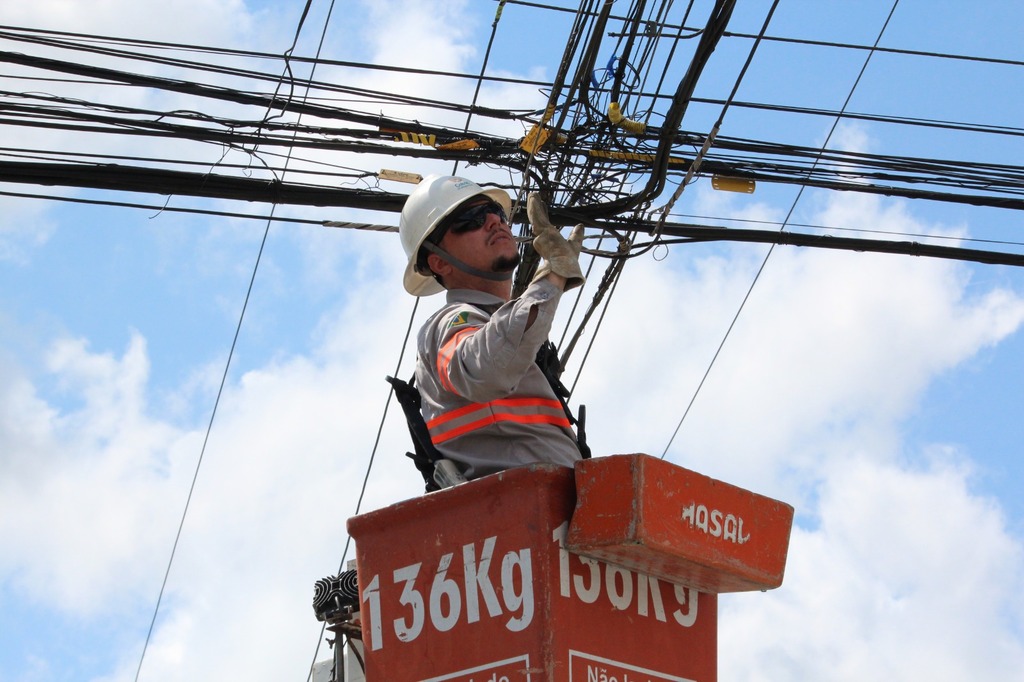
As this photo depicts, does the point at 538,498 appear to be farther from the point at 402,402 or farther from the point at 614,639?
the point at 402,402

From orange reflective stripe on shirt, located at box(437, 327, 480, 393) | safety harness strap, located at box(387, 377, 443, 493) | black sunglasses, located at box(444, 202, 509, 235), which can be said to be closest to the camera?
orange reflective stripe on shirt, located at box(437, 327, 480, 393)

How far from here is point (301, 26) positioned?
7.07 m

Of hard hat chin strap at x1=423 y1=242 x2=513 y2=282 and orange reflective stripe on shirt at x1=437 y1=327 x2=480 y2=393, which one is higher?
hard hat chin strap at x1=423 y1=242 x2=513 y2=282

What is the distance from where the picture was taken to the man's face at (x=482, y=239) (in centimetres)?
353

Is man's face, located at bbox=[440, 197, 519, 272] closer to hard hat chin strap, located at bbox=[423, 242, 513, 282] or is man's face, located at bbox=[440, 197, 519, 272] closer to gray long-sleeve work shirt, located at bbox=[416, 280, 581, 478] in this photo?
hard hat chin strap, located at bbox=[423, 242, 513, 282]

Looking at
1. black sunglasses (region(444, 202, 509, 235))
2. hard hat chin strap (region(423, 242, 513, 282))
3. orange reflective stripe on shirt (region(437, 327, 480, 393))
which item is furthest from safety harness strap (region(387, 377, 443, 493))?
black sunglasses (region(444, 202, 509, 235))

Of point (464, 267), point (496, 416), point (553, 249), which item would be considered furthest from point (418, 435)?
point (553, 249)

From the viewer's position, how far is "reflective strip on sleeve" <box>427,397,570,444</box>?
3113 millimetres

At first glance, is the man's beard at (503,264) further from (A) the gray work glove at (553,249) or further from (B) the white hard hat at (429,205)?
(A) the gray work glove at (553,249)

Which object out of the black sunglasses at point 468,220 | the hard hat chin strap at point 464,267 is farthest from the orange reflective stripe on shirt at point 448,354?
the black sunglasses at point 468,220

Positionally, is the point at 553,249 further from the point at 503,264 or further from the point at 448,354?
the point at 503,264

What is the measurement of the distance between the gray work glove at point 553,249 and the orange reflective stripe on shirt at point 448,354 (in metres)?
0.25

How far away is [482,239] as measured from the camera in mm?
3592

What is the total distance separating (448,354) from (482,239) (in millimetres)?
631
